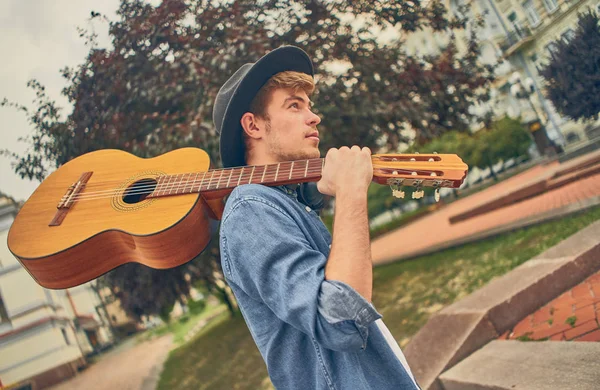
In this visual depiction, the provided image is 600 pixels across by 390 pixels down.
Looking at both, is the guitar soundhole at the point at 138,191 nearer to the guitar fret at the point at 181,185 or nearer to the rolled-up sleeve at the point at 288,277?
the guitar fret at the point at 181,185

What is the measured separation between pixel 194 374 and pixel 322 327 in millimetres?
7403

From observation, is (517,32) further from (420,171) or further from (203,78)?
(420,171)

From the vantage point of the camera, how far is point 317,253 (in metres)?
1.15

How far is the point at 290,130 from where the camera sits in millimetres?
1594

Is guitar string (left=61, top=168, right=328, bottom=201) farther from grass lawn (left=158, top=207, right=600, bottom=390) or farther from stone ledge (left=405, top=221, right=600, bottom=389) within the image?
grass lawn (left=158, top=207, right=600, bottom=390)

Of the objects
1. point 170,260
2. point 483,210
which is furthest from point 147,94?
point 483,210

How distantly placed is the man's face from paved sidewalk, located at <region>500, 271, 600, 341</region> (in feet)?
7.27

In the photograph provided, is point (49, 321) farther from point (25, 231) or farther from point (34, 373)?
point (25, 231)

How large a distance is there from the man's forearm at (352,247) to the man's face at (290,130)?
1.36 feet

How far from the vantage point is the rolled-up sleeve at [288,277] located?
1019mm

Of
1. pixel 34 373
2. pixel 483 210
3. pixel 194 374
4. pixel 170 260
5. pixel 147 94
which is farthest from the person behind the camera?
pixel 483 210

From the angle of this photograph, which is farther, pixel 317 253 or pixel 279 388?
pixel 279 388

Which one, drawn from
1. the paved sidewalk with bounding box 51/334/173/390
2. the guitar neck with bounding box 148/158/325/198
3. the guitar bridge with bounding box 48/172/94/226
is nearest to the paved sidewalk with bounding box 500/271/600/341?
the guitar neck with bounding box 148/158/325/198

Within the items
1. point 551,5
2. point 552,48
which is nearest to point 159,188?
point 551,5
